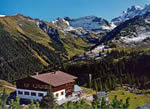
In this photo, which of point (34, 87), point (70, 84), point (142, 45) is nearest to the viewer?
point (34, 87)

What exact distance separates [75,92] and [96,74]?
35960mm

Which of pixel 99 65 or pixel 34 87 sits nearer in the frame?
pixel 34 87

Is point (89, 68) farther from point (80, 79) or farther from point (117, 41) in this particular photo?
point (117, 41)

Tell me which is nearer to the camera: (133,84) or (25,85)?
(25,85)

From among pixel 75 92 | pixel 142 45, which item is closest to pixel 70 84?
pixel 75 92

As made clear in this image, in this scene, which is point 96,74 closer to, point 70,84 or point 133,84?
point 133,84

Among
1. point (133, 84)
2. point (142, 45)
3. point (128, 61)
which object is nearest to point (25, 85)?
point (133, 84)

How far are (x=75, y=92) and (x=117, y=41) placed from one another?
14613 centimetres

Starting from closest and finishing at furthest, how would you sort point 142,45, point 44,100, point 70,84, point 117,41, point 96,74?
point 44,100 → point 70,84 → point 96,74 → point 142,45 → point 117,41

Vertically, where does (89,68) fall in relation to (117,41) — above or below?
below

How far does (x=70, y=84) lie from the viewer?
51625mm

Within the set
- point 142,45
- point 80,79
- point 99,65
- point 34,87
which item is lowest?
point 34,87

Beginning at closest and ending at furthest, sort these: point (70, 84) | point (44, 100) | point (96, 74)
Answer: point (44, 100) → point (70, 84) → point (96, 74)

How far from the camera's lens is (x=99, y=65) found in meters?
92.1
